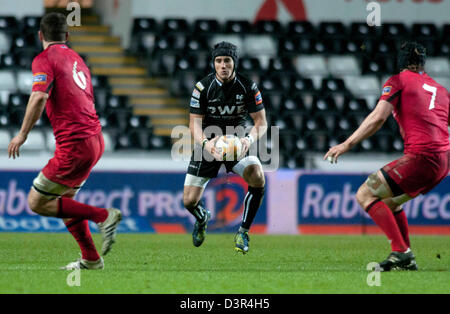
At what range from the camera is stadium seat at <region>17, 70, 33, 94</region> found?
17.5m

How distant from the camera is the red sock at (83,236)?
8.06 m

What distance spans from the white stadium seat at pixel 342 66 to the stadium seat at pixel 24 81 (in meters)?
6.64

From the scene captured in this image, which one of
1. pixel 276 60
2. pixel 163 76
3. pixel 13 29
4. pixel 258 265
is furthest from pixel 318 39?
pixel 258 265

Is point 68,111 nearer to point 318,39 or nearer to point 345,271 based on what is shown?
point 345,271

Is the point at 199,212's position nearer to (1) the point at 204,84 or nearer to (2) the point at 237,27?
(1) the point at 204,84

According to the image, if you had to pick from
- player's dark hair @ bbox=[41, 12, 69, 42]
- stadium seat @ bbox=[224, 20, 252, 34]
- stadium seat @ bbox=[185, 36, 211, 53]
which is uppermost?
stadium seat @ bbox=[224, 20, 252, 34]

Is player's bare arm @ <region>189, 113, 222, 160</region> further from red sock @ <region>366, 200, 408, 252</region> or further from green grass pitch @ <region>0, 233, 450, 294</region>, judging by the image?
red sock @ <region>366, 200, 408, 252</region>

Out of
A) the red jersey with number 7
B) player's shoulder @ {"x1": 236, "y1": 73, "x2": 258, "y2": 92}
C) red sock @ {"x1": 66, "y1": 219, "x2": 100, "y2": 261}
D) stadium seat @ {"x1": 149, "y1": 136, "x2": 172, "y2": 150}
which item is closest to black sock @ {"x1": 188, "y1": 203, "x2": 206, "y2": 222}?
player's shoulder @ {"x1": 236, "y1": 73, "x2": 258, "y2": 92}

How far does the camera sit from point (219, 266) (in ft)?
29.2

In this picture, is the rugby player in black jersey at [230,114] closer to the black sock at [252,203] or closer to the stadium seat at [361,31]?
the black sock at [252,203]

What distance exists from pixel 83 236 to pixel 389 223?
8.91 ft

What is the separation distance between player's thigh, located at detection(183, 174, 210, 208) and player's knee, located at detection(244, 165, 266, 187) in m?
0.60

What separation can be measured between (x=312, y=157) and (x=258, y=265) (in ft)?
26.5

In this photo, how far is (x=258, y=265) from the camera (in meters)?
9.07
